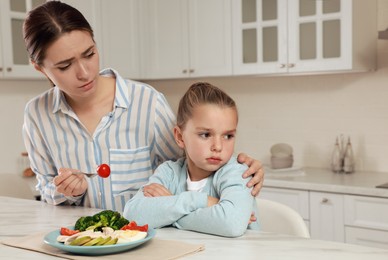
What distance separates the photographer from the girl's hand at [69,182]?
1.61 m

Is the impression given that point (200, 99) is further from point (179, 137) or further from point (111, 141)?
point (111, 141)

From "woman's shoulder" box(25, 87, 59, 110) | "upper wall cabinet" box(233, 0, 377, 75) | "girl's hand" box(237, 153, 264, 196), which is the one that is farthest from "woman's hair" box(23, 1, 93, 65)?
"upper wall cabinet" box(233, 0, 377, 75)

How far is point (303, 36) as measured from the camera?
3.45m

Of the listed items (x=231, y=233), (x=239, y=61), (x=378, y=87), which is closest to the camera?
(x=231, y=233)

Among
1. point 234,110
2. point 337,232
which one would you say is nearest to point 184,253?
point 234,110

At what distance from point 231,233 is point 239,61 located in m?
2.52

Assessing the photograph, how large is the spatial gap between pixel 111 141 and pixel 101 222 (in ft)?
1.97

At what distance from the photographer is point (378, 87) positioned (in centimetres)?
351

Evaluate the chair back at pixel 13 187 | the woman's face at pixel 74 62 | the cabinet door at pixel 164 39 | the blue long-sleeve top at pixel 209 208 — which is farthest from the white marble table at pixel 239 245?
the cabinet door at pixel 164 39

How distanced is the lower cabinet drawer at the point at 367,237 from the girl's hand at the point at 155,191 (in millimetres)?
1888

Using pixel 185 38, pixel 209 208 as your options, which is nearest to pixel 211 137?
pixel 209 208

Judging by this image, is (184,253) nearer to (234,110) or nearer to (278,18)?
(234,110)

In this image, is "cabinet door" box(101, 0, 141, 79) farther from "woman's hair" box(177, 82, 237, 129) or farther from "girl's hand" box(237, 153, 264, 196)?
"girl's hand" box(237, 153, 264, 196)

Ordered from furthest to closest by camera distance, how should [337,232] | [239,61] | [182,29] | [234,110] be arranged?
[182,29]
[239,61]
[337,232]
[234,110]
